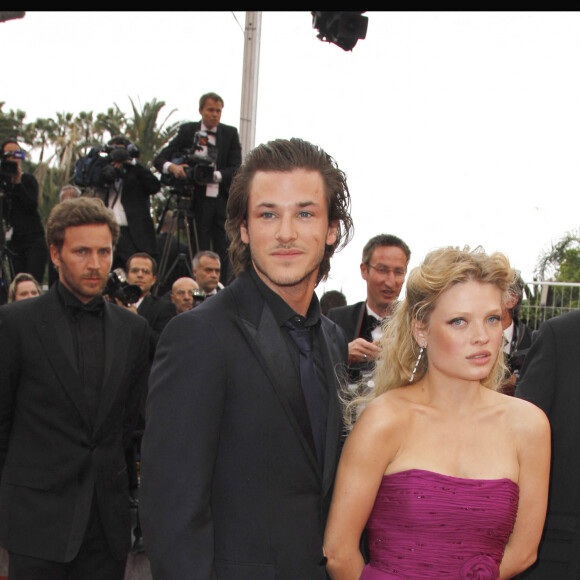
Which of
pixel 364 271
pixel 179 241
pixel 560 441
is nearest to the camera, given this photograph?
pixel 560 441

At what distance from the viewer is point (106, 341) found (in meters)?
3.34

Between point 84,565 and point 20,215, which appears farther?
point 20,215

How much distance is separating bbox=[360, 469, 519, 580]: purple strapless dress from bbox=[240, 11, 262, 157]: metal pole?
5734 mm

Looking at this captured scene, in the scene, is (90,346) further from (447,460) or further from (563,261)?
(563,261)

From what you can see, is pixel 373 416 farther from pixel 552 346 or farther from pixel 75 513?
pixel 75 513

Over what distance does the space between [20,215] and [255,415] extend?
596 centimetres

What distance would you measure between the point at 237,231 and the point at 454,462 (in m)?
1.01

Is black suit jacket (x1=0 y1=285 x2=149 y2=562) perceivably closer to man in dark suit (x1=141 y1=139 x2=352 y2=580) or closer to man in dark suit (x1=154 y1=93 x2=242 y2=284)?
man in dark suit (x1=141 y1=139 x2=352 y2=580)

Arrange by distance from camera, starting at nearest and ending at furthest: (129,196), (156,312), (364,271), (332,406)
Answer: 1. (332,406)
2. (364,271)
3. (156,312)
4. (129,196)

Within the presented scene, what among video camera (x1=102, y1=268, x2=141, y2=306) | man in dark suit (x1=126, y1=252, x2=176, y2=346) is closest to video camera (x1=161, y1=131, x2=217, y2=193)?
man in dark suit (x1=126, y1=252, x2=176, y2=346)

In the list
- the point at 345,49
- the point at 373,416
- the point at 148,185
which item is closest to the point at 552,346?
the point at 373,416

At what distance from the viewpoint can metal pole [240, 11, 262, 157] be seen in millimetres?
7715

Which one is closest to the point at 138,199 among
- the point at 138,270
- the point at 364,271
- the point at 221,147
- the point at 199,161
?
the point at 199,161

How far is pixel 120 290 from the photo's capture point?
5324 millimetres
